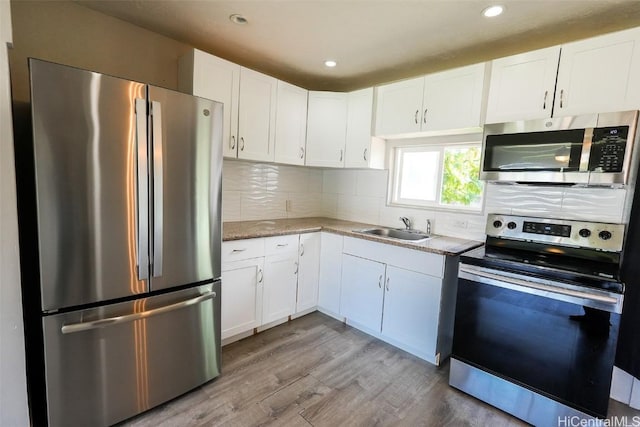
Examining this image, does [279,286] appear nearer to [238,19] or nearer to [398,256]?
[398,256]

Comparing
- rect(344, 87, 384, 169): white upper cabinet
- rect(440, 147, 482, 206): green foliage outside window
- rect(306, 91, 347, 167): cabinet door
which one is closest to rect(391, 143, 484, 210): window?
rect(440, 147, 482, 206): green foliage outside window

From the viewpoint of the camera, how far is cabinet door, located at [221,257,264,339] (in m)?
2.25

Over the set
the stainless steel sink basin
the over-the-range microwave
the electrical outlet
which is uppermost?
the over-the-range microwave

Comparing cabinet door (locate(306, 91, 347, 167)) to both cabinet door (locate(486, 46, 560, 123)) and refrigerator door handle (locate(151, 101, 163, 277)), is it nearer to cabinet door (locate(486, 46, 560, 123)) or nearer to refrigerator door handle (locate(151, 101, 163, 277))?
cabinet door (locate(486, 46, 560, 123))

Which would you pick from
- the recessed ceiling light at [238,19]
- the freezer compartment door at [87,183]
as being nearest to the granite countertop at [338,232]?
the freezer compartment door at [87,183]

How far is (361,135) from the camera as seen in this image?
2889 mm

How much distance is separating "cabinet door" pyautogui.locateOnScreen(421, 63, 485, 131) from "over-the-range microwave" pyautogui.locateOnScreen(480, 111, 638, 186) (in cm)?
22

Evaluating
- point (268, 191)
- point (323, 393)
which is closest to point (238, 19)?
point (268, 191)

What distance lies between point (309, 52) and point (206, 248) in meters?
1.80

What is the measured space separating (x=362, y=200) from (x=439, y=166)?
0.88 metres

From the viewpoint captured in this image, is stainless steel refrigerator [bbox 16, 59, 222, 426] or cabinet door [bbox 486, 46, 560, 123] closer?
stainless steel refrigerator [bbox 16, 59, 222, 426]

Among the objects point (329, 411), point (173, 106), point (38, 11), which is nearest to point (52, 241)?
point (173, 106)

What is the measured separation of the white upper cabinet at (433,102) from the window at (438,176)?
1.31ft

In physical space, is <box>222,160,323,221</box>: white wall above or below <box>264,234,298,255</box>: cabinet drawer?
above
